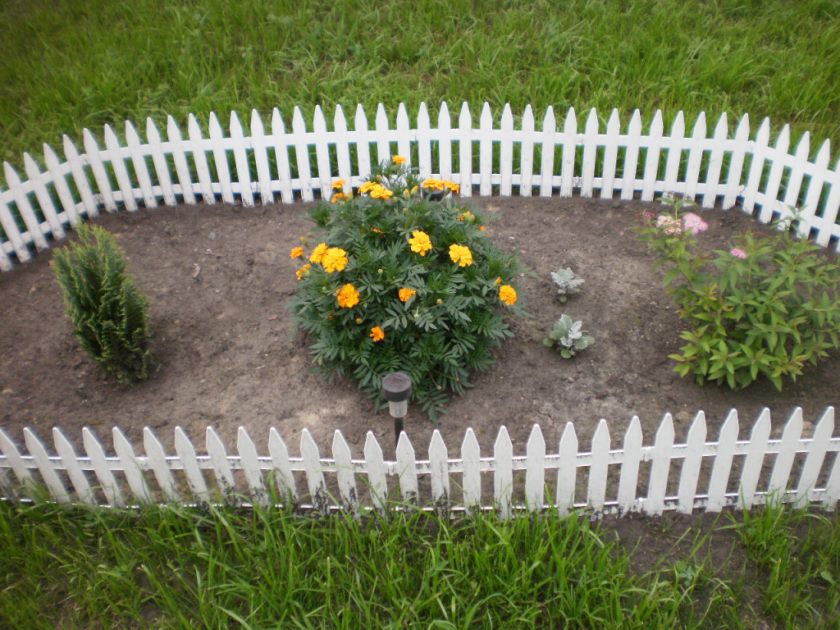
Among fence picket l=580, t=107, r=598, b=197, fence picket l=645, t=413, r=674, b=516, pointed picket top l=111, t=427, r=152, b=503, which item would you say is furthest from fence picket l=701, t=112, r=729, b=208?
pointed picket top l=111, t=427, r=152, b=503

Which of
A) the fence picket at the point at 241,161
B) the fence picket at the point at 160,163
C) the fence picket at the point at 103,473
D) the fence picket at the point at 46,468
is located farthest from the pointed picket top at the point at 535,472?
the fence picket at the point at 160,163

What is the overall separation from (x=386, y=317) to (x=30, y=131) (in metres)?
3.92

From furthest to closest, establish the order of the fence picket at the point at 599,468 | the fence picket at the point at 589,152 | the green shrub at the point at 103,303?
the fence picket at the point at 589,152 → the green shrub at the point at 103,303 → the fence picket at the point at 599,468

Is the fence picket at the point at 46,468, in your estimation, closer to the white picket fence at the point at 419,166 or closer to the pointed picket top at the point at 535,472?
the pointed picket top at the point at 535,472

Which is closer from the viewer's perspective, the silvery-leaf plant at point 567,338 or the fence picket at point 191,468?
the fence picket at point 191,468

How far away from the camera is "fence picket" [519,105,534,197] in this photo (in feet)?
16.4

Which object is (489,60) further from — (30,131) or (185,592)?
(185,592)

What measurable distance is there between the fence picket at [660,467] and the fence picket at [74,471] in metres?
2.39

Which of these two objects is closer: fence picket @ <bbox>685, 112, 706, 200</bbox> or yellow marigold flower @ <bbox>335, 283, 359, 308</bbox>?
yellow marigold flower @ <bbox>335, 283, 359, 308</bbox>

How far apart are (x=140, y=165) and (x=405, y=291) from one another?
269 cm

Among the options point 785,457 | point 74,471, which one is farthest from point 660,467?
point 74,471

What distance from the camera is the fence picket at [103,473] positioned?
3.11 metres

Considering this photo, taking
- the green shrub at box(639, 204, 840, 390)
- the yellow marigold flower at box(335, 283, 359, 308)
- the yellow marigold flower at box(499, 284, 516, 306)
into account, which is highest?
the yellow marigold flower at box(335, 283, 359, 308)

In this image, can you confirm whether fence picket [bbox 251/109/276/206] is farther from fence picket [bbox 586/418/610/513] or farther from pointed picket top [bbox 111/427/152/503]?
fence picket [bbox 586/418/610/513]
